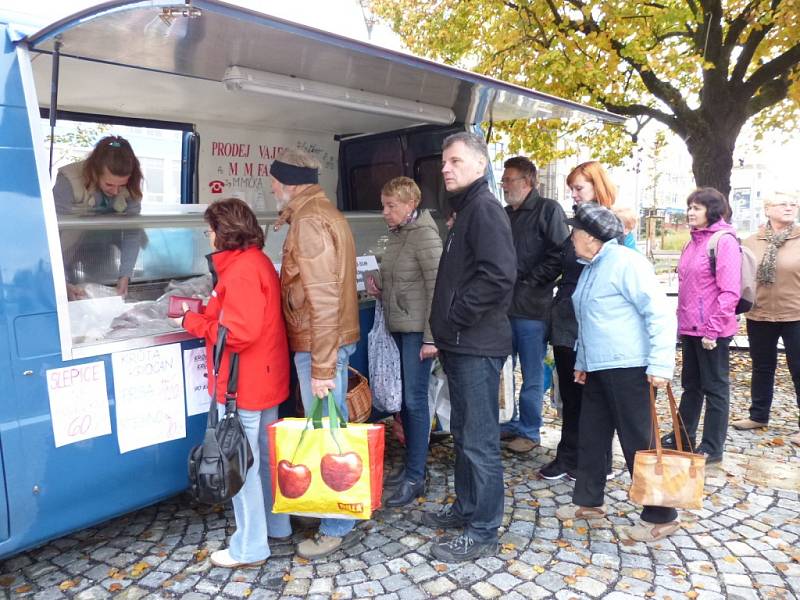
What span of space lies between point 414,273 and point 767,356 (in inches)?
120

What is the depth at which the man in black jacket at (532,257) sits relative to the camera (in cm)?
404

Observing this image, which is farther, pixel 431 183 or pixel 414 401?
pixel 431 183

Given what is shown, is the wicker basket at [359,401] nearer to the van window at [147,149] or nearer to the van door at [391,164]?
Result: the van window at [147,149]

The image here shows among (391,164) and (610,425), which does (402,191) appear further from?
(391,164)

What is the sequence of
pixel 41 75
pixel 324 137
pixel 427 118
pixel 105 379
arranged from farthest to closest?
1. pixel 324 137
2. pixel 427 118
3. pixel 41 75
4. pixel 105 379

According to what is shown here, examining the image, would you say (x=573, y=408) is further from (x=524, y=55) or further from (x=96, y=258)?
(x=524, y=55)

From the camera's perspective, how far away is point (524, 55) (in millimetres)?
7461

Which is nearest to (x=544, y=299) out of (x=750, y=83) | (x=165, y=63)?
(x=165, y=63)

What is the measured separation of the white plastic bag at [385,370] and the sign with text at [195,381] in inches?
37.1

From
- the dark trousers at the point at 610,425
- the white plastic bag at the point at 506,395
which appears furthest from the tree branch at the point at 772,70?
the dark trousers at the point at 610,425

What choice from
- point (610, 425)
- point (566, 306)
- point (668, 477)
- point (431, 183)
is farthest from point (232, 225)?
point (431, 183)

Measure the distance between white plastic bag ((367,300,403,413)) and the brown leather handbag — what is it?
4.19ft

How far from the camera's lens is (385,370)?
11.7 ft

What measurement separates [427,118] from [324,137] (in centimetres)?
145
